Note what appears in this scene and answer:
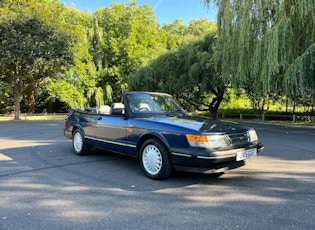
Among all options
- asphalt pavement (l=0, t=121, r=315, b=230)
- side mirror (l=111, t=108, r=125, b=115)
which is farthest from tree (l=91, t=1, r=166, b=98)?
asphalt pavement (l=0, t=121, r=315, b=230)

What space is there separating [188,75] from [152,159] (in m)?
13.6

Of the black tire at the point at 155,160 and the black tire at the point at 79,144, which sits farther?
the black tire at the point at 79,144

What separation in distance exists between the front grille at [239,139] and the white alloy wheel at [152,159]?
122cm

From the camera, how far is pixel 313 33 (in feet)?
28.8

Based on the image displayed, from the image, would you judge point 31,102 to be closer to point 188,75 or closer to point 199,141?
point 188,75

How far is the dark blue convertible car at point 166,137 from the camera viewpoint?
4.25 meters

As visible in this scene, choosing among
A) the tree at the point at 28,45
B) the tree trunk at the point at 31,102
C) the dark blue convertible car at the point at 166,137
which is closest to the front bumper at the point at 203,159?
the dark blue convertible car at the point at 166,137

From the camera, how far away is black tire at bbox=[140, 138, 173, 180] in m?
4.59

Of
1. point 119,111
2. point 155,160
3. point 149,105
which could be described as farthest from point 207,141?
point 119,111

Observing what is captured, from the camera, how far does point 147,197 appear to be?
3951mm

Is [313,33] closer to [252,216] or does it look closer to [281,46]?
[281,46]

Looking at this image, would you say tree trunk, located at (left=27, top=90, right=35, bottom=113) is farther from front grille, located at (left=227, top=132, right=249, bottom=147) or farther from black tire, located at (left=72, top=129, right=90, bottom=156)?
front grille, located at (left=227, top=132, right=249, bottom=147)

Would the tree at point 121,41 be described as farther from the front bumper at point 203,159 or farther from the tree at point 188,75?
the front bumper at point 203,159

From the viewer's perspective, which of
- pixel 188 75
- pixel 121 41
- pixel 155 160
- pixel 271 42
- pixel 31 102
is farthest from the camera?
pixel 31 102
